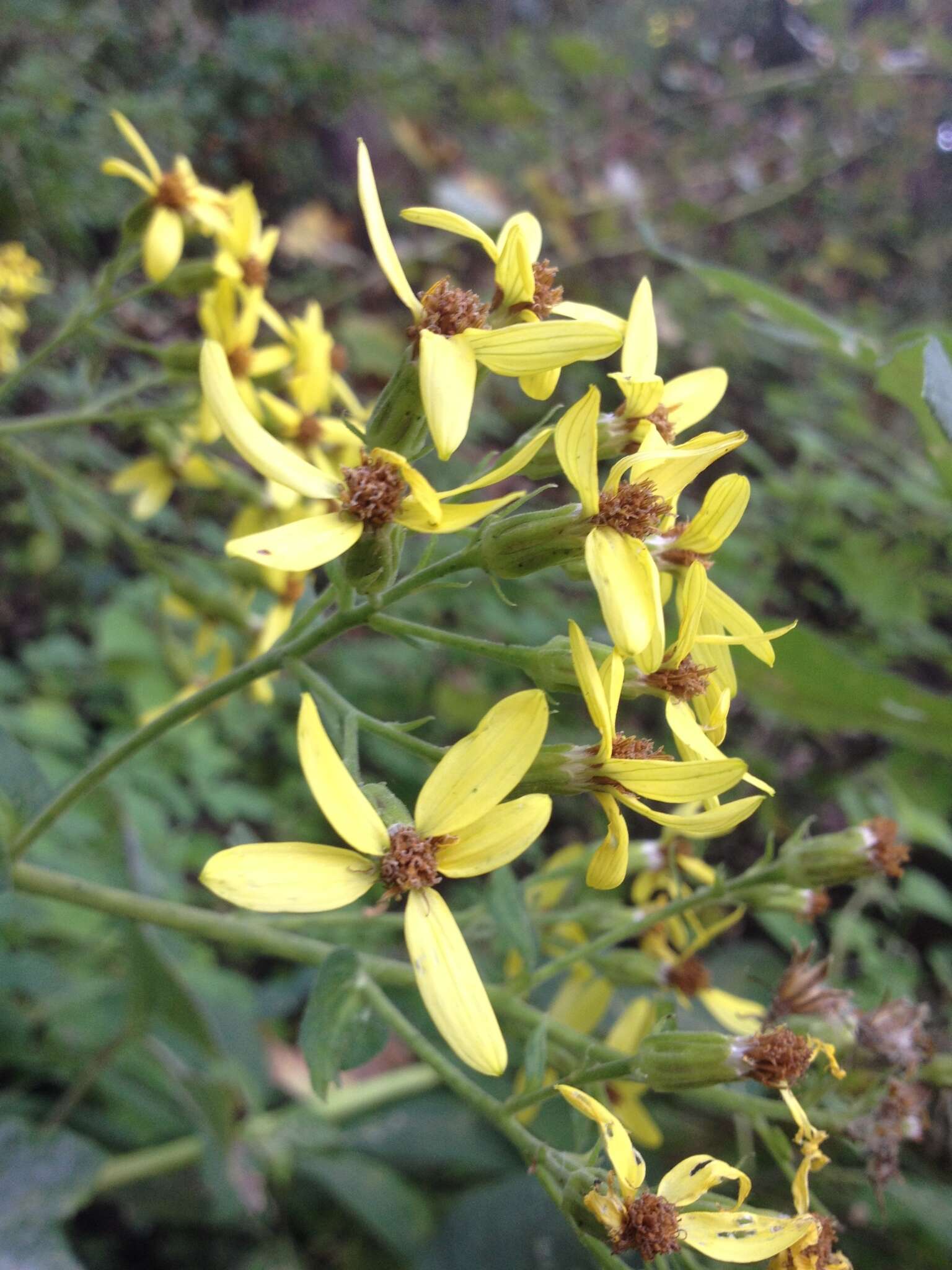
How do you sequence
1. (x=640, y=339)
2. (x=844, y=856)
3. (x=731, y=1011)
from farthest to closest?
1. (x=731, y=1011)
2. (x=844, y=856)
3. (x=640, y=339)

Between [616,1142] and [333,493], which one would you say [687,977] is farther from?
[333,493]

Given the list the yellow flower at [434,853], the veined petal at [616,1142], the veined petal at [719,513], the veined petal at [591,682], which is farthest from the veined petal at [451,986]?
the veined petal at [719,513]

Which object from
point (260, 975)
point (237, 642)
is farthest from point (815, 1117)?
point (260, 975)

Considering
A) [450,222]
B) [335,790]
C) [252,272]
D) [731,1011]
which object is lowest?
[731,1011]

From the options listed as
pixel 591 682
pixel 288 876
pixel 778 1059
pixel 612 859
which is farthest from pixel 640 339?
pixel 778 1059

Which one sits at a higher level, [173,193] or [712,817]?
[173,193]

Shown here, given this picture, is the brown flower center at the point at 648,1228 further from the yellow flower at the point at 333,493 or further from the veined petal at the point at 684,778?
the yellow flower at the point at 333,493
